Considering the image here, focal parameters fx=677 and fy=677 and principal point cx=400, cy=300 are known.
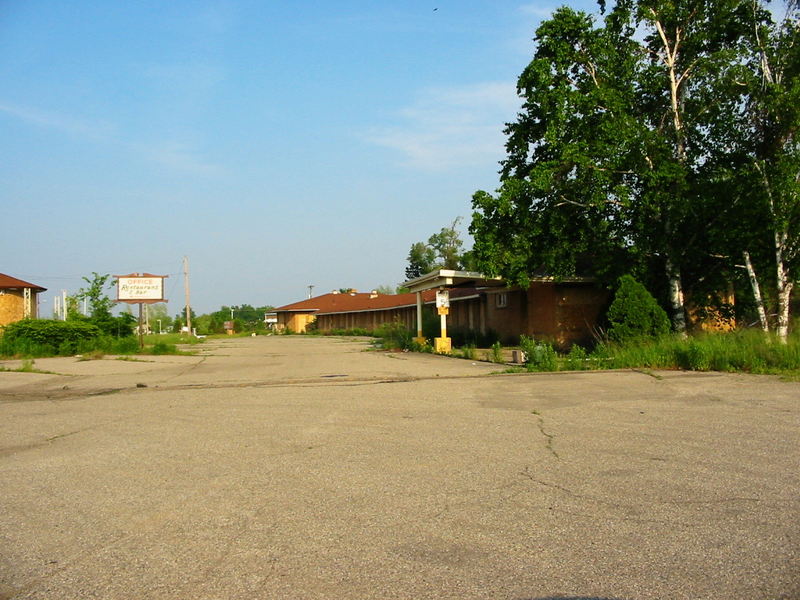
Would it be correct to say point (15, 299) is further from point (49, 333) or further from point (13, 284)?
point (49, 333)

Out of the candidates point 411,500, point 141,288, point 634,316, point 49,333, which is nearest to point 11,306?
point 141,288

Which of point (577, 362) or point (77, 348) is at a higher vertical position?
point (77, 348)

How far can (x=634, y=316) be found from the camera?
20000mm

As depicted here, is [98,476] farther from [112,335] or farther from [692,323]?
[112,335]

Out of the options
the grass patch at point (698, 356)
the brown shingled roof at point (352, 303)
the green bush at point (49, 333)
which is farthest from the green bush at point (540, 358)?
the brown shingled roof at point (352, 303)

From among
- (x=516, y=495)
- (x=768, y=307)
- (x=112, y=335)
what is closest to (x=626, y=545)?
(x=516, y=495)

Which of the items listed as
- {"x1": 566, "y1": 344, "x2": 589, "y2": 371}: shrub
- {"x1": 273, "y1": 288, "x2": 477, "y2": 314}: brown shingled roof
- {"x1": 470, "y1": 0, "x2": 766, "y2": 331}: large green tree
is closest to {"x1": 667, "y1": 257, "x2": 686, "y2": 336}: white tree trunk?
{"x1": 470, "y1": 0, "x2": 766, "y2": 331}: large green tree

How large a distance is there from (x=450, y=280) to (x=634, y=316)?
9.50 meters

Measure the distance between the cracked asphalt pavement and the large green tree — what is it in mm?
10961

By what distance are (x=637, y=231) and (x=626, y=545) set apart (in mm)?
18822

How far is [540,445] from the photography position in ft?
25.0

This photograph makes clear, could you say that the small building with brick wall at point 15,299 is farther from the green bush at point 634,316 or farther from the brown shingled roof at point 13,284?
the green bush at point 634,316

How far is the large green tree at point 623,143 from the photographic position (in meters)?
20.7

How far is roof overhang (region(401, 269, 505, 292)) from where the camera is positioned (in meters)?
27.2
